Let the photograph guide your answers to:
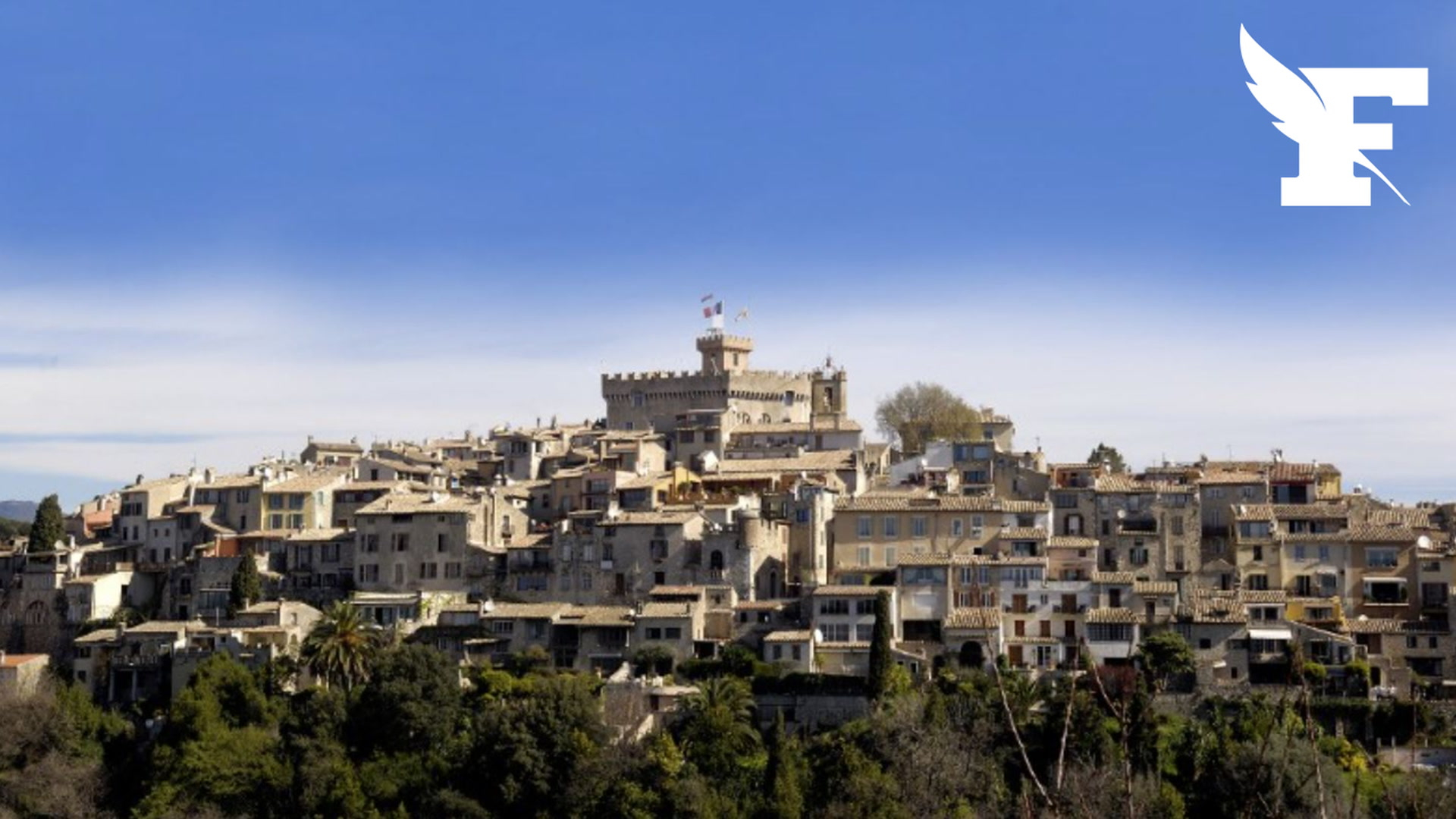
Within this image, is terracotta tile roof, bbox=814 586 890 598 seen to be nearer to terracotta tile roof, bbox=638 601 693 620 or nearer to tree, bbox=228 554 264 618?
terracotta tile roof, bbox=638 601 693 620

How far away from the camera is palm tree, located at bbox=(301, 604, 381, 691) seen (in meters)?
66.6

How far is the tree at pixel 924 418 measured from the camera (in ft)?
315

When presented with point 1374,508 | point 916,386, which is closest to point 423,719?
point 1374,508

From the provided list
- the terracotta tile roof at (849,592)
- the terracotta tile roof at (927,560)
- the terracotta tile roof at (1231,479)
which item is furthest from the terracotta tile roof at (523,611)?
the terracotta tile roof at (1231,479)

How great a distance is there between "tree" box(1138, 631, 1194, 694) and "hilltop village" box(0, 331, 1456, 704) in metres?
1.03

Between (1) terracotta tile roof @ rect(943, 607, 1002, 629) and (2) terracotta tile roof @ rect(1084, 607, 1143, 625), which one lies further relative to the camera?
(1) terracotta tile roof @ rect(943, 607, 1002, 629)

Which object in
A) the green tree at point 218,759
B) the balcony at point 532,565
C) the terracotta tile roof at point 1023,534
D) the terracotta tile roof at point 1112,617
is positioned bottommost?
the green tree at point 218,759

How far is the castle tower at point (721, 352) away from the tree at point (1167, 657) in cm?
4409

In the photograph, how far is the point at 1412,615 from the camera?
6769 centimetres

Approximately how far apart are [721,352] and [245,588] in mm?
35817

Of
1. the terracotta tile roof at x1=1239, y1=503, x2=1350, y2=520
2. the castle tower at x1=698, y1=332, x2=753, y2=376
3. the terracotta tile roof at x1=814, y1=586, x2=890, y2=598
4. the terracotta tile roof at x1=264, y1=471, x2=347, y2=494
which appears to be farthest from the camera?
the castle tower at x1=698, y1=332, x2=753, y2=376

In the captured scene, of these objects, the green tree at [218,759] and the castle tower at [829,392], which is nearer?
the green tree at [218,759]

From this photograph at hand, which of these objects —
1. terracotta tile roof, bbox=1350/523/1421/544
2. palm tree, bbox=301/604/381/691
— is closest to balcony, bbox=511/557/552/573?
palm tree, bbox=301/604/381/691

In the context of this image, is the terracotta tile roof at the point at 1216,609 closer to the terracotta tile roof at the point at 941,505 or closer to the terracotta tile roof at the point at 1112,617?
the terracotta tile roof at the point at 1112,617
